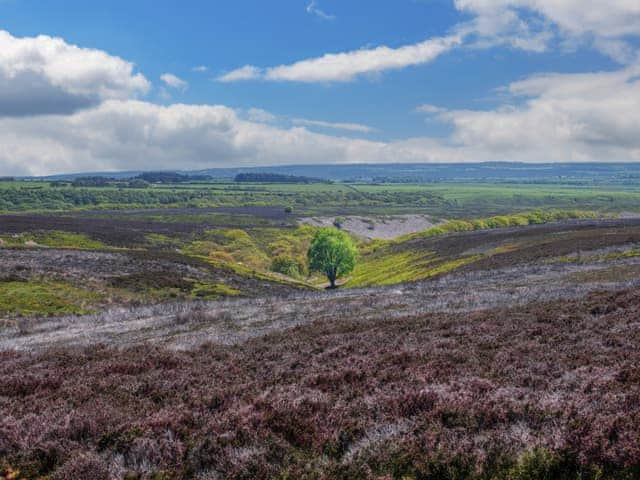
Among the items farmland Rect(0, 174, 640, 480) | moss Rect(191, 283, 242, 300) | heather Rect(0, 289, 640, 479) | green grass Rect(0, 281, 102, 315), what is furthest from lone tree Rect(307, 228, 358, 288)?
heather Rect(0, 289, 640, 479)

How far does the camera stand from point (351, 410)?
10.2 meters

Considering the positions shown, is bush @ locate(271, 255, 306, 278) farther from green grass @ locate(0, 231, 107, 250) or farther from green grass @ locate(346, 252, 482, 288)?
green grass @ locate(0, 231, 107, 250)

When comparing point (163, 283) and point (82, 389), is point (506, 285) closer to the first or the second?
point (82, 389)

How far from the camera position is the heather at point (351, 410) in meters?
7.91

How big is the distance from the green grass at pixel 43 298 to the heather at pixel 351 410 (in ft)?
96.9

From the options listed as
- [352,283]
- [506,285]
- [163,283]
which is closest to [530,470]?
[506,285]

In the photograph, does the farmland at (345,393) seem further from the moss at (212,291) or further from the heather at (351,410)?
the moss at (212,291)

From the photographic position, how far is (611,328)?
15961 mm

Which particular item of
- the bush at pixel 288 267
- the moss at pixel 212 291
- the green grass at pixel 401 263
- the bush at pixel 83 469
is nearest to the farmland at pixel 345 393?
the bush at pixel 83 469

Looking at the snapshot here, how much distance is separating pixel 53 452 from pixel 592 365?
1213 cm

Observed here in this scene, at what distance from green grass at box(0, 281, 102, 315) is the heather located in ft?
96.9

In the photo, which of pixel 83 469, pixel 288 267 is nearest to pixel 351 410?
pixel 83 469

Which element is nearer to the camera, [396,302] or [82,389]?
[82,389]

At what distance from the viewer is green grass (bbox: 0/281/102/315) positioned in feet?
140
